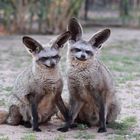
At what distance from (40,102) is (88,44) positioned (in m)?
0.98

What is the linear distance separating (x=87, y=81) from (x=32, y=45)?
0.85 meters

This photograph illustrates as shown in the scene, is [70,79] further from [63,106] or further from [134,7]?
[134,7]

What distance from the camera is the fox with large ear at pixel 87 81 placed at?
716 cm

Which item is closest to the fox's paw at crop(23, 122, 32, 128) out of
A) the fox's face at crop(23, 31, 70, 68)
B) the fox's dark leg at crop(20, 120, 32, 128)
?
the fox's dark leg at crop(20, 120, 32, 128)

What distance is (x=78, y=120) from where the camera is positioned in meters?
7.66

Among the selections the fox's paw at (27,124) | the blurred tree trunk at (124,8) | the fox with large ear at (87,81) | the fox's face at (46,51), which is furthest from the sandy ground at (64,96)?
the blurred tree trunk at (124,8)

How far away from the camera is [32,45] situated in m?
7.17

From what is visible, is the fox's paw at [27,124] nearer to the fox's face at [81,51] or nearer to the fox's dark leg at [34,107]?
the fox's dark leg at [34,107]

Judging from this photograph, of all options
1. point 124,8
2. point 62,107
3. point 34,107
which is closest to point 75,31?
point 62,107

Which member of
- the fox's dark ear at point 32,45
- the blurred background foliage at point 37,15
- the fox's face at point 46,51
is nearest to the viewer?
the fox's face at point 46,51

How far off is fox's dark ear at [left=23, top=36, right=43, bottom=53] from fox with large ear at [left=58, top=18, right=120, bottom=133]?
415 millimetres

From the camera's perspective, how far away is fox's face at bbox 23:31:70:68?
698 cm

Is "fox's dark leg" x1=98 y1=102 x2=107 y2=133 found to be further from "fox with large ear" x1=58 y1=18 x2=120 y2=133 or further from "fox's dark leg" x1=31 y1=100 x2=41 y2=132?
"fox's dark leg" x1=31 y1=100 x2=41 y2=132

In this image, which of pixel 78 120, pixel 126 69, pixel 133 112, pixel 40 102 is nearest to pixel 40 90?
pixel 40 102
